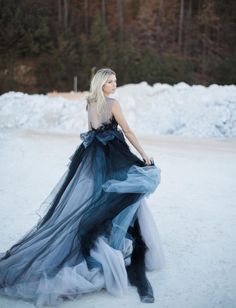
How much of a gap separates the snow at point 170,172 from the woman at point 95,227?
0.48 ft

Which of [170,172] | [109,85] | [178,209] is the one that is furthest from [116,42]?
[109,85]

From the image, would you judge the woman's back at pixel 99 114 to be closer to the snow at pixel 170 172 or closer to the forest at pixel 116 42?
the snow at pixel 170 172

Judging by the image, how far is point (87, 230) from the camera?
123 inches

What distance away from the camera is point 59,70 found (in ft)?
73.8

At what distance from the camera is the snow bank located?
13.3 metres

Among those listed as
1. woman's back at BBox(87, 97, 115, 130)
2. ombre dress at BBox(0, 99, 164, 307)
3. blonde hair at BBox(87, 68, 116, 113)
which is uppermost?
blonde hair at BBox(87, 68, 116, 113)

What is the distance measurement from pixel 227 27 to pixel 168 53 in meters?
3.82

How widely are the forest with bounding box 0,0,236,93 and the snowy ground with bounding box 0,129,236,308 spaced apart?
11.9m

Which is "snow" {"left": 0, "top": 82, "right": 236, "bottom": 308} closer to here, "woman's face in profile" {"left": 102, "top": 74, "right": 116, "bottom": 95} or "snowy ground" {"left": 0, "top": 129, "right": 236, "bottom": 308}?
"snowy ground" {"left": 0, "top": 129, "right": 236, "bottom": 308}

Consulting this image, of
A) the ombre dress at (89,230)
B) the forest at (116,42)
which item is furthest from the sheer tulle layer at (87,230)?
the forest at (116,42)

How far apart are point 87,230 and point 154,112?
459 inches

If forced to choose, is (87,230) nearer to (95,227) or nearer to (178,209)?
(95,227)

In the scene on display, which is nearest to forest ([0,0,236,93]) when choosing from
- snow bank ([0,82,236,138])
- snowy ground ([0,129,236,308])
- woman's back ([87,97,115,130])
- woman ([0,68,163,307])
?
snow bank ([0,82,236,138])

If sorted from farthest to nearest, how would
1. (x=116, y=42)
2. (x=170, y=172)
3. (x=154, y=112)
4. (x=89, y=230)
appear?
(x=116, y=42), (x=154, y=112), (x=170, y=172), (x=89, y=230)
